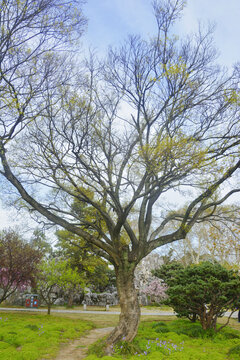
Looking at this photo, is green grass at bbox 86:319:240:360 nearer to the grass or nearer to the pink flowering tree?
the grass

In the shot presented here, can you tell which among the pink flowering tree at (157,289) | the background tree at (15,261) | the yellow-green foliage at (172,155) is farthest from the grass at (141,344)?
the pink flowering tree at (157,289)

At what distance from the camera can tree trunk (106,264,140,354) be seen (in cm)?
713

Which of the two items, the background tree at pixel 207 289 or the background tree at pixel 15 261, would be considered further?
the background tree at pixel 15 261

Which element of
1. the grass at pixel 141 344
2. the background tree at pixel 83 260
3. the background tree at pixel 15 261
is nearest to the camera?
the grass at pixel 141 344

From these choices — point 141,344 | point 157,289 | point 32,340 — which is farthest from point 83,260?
point 141,344

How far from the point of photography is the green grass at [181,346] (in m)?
6.42

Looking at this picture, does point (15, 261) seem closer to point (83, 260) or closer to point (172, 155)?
point (83, 260)

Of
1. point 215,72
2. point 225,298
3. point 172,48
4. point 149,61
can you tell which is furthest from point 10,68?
point 225,298

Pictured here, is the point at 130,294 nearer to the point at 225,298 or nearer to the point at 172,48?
the point at 225,298

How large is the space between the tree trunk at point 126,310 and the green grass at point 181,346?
0.81ft

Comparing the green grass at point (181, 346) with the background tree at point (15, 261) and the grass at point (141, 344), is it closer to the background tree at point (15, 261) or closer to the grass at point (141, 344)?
the grass at point (141, 344)

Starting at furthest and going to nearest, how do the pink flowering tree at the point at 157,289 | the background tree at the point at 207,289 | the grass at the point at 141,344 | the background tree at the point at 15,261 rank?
the pink flowering tree at the point at 157,289
the background tree at the point at 15,261
the background tree at the point at 207,289
the grass at the point at 141,344

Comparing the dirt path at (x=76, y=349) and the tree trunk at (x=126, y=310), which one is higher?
the tree trunk at (x=126, y=310)

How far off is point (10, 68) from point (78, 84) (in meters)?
2.55
